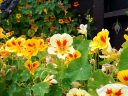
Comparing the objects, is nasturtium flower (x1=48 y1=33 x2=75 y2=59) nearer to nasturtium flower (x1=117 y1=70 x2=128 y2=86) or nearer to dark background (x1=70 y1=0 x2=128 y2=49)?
nasturtium flower (x1=117 y1=70 x2=128 y2=86)

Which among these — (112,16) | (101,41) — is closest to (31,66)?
(101,41)

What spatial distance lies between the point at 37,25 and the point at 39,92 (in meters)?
3.56

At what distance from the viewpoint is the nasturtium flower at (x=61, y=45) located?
4.21ft

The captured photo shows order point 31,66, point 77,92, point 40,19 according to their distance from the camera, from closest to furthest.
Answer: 1. point 77,92
2. point 31,66
3. point 40,19

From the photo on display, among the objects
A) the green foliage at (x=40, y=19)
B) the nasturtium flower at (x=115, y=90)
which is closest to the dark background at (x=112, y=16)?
the green foliage at (x=40, y=19)

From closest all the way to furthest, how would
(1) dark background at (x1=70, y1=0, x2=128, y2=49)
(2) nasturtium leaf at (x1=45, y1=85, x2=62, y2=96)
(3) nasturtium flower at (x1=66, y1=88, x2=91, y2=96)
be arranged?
(3) nasturtium flower at (x1=66, y1=88, x2=91, y2=96)
(2) nasturtium leaf at (x1=45, y1=85, x2=62, y2=96)
(1) dark background at (x1=70, y1=0, x2=128, y2=49)

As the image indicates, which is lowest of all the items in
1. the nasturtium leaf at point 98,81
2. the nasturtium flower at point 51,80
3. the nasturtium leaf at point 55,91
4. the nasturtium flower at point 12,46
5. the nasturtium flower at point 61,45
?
the nasturtium leaf at point 55,91

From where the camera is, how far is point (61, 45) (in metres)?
1.30

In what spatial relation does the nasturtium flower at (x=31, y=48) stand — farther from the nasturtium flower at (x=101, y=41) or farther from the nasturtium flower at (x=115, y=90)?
the nasturtium flower at (x=115, y=90)

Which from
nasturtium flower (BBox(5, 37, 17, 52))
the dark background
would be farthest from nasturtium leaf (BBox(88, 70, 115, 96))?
the dark background

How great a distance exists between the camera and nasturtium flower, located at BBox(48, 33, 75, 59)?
1.28 m

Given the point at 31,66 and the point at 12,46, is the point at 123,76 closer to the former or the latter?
the point at 31,66

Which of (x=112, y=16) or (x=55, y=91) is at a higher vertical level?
(x=55, y=91)

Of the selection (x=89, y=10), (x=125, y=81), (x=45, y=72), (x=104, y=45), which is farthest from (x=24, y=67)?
(x=89, y=10)
